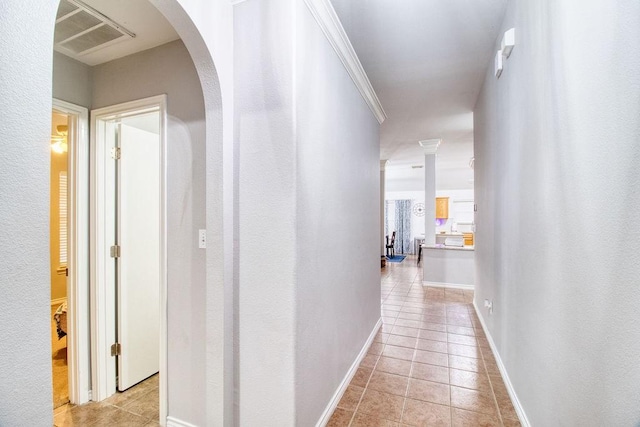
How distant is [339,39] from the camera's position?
2107 millimetres

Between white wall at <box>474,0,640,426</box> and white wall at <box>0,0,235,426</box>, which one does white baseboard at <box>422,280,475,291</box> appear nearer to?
white wall at <box>474,0,640,426</box>

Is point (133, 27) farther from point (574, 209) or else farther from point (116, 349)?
point (574, 209)

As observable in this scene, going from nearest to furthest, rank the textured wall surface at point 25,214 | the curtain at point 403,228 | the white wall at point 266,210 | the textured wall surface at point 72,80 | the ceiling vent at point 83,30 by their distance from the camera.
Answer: the textured wall surface at point 25,214 → the white wall at point 266,210 → the ceiling vent at point 83,30 → the textured wall surface at point 72,80 → the curtain at point 403,228

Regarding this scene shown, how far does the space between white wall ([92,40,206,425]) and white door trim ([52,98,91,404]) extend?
76 cm

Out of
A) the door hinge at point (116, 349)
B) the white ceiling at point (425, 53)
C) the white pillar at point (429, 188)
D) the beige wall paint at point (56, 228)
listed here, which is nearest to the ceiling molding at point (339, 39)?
the white ceiling at point (425, 53)

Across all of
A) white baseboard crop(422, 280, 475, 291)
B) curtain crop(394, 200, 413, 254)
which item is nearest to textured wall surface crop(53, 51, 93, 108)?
white baseboard crop(422, 280, 475, 291)

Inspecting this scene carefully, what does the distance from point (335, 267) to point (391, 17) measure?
1.89 meters

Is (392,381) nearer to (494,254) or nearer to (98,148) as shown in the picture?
(494,254)

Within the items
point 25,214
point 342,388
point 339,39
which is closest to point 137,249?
point 25,214

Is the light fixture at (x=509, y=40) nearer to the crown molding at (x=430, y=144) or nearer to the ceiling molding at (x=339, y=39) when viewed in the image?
the ceiling molding at (x=339, y=39)

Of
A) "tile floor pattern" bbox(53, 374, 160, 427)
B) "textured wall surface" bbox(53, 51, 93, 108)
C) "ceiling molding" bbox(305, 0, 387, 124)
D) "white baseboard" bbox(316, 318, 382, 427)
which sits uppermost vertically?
"ceiling molding" bbox(305, 0, 387, 124)

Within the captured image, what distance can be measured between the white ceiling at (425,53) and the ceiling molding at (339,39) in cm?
16

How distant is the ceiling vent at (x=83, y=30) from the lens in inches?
64.0

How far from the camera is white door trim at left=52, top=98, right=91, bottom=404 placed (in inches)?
83.7
